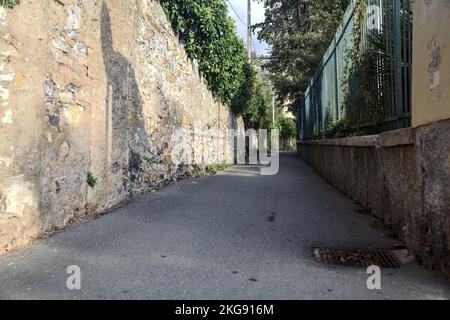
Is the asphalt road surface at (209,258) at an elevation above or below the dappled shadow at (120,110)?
below

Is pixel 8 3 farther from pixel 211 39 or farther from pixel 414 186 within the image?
pixel 211 39

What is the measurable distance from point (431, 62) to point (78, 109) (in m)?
3.58

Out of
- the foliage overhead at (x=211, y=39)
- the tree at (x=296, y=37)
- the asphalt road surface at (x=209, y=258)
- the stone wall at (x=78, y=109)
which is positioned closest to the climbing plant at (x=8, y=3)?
the stone wall at (x=78, y=109)

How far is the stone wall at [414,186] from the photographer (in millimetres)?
2924

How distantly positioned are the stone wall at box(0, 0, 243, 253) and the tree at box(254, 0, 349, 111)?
11.2 meters

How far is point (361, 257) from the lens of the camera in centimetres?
350

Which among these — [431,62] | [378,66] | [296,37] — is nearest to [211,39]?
[378,66]

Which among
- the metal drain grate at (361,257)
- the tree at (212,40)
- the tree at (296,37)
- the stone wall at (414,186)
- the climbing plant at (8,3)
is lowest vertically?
the metal drain grate at (361,257)

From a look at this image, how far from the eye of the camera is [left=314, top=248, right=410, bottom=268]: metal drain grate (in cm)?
333

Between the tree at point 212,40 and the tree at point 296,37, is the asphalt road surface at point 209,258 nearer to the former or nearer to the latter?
the tree at point 212,40

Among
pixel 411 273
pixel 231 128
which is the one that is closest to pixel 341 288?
pixel 411 273

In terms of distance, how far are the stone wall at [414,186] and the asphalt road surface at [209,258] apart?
215 millimetres

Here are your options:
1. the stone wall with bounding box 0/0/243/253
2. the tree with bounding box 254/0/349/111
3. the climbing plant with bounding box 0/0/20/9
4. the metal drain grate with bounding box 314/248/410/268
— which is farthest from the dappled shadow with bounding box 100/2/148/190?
the tree with bounding box 254/0/349/111

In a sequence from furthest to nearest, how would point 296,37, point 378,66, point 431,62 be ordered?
point 296,37, point 378,66, point 431,62
